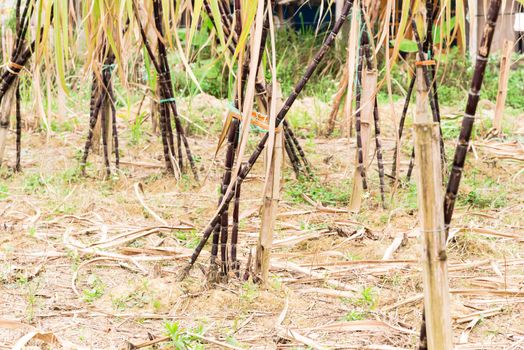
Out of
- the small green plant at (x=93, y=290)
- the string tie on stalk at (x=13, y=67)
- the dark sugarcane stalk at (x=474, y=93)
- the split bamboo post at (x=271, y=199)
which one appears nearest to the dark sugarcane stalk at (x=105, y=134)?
the string tie on stalk at (x=13, y=67)

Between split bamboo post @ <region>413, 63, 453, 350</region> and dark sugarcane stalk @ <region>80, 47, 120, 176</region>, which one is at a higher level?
split bamboo post @ <region>413, 63, 453, 350</region>

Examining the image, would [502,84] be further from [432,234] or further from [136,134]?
[432,234]

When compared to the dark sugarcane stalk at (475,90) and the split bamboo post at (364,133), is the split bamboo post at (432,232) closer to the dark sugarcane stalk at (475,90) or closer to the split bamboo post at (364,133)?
the dark sugarcane stalk at (475,90)

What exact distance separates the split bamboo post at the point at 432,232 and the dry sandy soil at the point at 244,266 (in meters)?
0.46

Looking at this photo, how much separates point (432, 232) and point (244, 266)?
3.59ft

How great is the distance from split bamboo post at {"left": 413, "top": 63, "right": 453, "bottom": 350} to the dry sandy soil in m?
0.46

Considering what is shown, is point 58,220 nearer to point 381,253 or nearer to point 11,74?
point 11,74

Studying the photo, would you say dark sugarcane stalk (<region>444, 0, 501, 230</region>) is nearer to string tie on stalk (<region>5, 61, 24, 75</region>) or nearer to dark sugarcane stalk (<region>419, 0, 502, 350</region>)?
dark sugarcane stalk (<region>419, 0, 502, 350</region>)

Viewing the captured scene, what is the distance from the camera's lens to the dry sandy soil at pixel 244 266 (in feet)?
6.31

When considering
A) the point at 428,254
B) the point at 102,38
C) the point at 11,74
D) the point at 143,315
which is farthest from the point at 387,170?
the point at 428,254

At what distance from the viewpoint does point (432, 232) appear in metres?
1.33

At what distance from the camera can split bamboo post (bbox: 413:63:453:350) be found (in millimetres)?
1301

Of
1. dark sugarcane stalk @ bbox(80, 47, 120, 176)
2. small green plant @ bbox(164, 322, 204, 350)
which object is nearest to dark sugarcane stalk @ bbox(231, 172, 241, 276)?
small green plant @ bbox(164, 322, 204, 350)

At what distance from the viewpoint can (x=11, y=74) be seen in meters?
3.06
